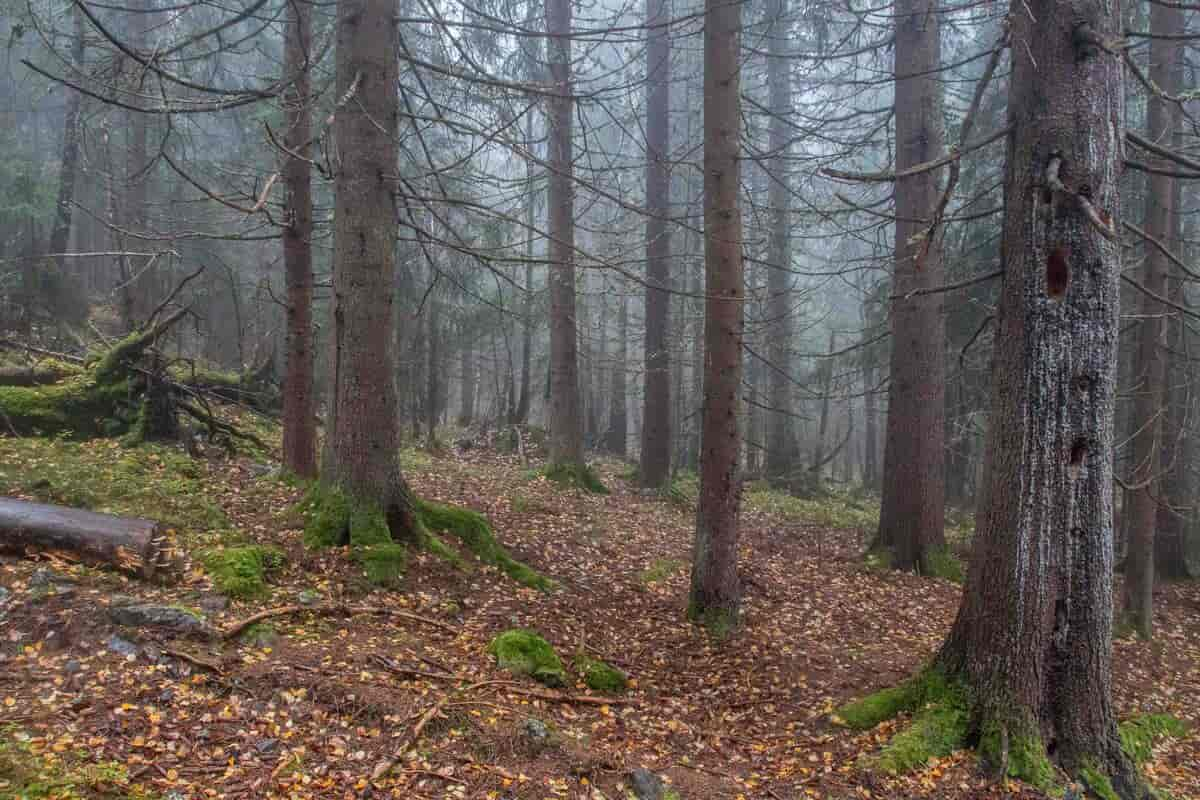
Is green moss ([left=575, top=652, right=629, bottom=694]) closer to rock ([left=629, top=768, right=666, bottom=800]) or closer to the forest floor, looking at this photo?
the forest floor

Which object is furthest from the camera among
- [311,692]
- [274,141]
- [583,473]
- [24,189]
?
[24,189]

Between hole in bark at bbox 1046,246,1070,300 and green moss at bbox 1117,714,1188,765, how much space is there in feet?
9.39

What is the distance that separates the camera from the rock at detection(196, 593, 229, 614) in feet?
16.8

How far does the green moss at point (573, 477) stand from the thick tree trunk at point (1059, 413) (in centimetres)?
875

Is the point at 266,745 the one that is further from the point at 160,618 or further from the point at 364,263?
the point at 364,263

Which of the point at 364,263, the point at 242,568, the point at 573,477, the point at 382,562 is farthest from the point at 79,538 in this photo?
the point at 573,477

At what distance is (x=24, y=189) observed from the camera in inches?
645

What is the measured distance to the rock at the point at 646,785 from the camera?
416 cm

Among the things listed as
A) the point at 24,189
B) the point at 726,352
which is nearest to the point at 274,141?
the point at 726,352

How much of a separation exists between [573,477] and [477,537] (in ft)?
17.7

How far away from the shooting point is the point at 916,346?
9516 mm

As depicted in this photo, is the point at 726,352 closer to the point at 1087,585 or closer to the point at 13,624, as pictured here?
the point at 1087,585

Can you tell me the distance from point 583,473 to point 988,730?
29.5 feet

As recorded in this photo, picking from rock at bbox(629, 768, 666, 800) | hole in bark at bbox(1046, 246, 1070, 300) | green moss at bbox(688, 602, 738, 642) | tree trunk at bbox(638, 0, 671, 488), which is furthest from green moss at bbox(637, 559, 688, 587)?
hole in bark at bbox(1046, 246, 1070, 300)
